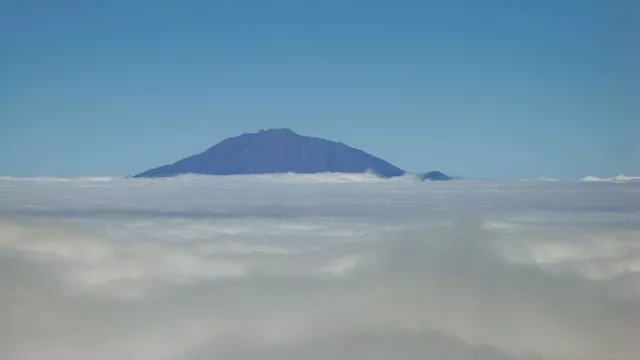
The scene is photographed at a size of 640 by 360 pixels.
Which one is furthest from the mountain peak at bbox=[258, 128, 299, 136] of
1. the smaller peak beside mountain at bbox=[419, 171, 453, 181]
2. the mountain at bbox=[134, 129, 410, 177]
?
the smaller peak beside mountain at bbox=[419, 171, 453, 181]

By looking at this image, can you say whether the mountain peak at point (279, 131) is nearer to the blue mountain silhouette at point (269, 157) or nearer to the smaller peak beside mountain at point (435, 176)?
the blue mountain silhouette at point (269, 157)

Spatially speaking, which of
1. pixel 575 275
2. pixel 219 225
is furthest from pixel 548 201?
pixel 219 225

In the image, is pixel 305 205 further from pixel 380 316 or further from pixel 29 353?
pixel 29 353

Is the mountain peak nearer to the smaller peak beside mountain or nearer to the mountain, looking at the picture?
the mountain

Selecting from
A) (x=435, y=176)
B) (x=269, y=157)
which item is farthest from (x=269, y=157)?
(x=435, y=176)

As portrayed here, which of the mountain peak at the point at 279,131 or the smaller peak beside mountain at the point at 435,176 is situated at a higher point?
the mountain peak at the point at 279,131

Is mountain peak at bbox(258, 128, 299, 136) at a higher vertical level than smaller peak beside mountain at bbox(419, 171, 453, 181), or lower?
higher

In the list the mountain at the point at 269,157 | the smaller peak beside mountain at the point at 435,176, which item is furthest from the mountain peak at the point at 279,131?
the smaller peak beside mountain at the point at 435,176

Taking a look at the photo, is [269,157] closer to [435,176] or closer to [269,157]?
[269,157]
